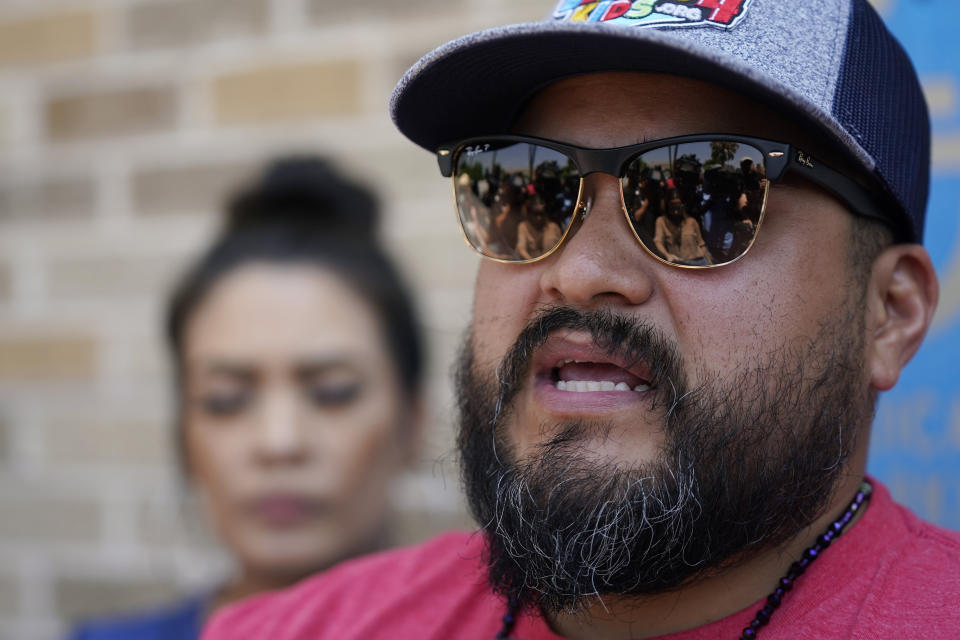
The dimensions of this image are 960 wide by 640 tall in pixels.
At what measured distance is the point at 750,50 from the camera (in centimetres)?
135

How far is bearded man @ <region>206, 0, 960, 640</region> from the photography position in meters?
1.34

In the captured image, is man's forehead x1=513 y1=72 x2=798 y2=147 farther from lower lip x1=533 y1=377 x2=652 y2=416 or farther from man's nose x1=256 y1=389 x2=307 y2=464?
man's nose x1=256 y1=389 x2=307 y2=464

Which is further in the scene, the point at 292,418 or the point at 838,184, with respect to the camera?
the point at 292,418

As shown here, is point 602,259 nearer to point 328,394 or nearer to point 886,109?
point 886,109

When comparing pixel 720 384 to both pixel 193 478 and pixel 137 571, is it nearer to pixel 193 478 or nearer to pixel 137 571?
pixel 193 478

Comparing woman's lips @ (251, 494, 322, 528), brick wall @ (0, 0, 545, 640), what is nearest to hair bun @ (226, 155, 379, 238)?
brick wall @ (0, 0, 545, 640)

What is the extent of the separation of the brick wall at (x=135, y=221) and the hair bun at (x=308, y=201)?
4.1 inches

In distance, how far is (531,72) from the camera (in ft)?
4.92

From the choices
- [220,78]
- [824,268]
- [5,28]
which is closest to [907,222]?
[824,268]

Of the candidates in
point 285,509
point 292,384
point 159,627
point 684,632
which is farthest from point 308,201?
point 684,632

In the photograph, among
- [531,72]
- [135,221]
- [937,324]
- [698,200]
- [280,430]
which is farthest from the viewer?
→ [135,221]

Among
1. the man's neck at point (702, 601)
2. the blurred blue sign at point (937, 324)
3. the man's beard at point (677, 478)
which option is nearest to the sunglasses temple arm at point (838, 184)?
the man's beard at point (677, 478)

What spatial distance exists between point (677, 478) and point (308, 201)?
5.90ft

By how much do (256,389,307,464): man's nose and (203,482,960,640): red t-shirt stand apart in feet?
2.53
